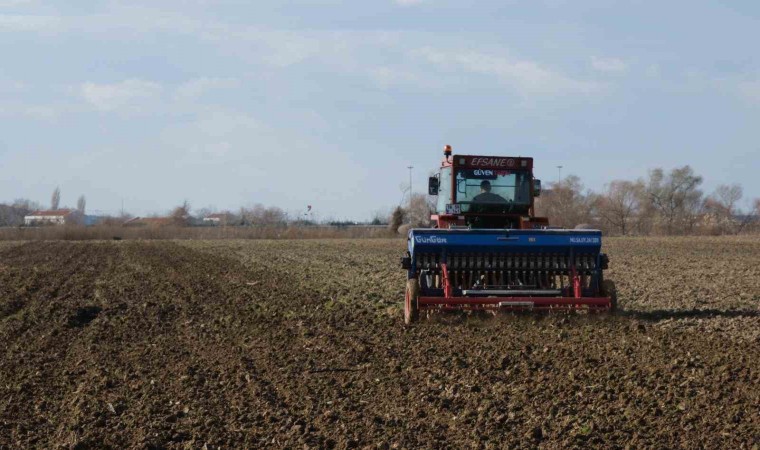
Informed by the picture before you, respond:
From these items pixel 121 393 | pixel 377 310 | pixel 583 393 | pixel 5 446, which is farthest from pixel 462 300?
pixel 5 446

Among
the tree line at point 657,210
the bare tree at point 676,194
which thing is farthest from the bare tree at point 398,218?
the bare tree at point 676,194

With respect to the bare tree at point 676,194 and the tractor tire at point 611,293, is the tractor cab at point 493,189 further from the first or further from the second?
the bare tree at point 676,194

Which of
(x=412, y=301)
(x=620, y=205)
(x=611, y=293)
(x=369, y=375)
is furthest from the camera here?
A: (x=620, y=205)

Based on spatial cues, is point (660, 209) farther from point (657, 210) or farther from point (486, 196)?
point (486, 196)

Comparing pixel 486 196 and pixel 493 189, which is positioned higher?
pixel 493 189

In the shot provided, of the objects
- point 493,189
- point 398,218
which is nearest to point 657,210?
point 398,218

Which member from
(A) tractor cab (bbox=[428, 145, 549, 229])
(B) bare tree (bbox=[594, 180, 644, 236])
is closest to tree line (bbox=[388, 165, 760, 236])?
(B) bare tree (bbox=[594, 180, 644, 236])

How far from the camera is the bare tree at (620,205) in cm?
7650

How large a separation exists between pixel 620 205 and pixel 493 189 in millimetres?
67763

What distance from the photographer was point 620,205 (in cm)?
7881

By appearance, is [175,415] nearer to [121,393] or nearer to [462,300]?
[121,393]

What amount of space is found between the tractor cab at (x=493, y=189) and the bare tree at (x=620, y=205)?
208ft

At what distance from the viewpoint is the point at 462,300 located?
1199 centimetres

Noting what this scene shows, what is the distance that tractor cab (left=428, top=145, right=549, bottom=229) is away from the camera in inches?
547
